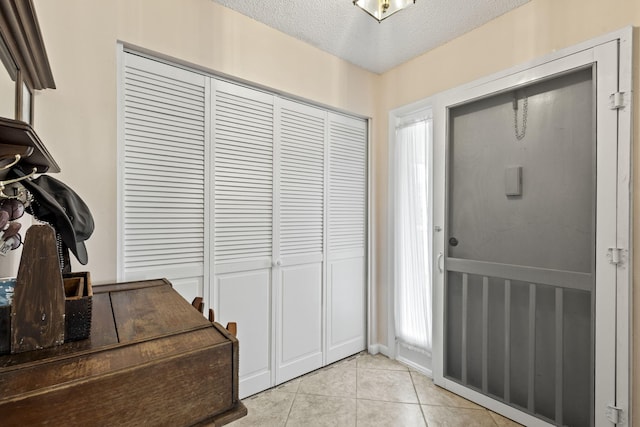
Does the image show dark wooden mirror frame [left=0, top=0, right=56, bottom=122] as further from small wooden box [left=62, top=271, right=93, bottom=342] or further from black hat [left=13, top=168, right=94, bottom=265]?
small wooden box [left=62, top=271, right=93, bottom=342]

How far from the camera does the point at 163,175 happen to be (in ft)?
6.06

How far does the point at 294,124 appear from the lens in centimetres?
244

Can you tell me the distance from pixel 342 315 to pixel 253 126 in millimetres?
1754

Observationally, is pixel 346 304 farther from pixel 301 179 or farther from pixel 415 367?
pixel 301 179

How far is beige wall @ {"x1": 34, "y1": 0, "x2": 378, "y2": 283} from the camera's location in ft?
4.93

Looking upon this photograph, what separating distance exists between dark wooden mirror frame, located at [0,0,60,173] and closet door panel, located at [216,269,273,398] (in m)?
1.32

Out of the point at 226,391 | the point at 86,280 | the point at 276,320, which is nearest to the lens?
the point at 226,391

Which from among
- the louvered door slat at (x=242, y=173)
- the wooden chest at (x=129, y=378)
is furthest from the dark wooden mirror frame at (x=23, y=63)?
the louvered door slat at (x=242, y=173)

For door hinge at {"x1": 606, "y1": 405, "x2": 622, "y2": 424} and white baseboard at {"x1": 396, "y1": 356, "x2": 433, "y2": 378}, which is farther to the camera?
white baseboard at {"x1": 396, "y1": 356, "x2": 433, "y2": 378}

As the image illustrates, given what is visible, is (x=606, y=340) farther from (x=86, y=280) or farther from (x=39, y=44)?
(x=39, y=44)

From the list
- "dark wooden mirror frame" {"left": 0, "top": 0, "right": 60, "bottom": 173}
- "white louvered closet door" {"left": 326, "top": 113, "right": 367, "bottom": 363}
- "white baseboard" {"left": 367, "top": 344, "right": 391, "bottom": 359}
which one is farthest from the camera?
"white baseboard" {"left": 367, "top": 344, "right": 391, "bottom": 359}

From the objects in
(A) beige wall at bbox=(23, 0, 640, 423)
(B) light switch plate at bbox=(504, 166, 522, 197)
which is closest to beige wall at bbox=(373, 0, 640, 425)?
Answer: (A) beige wall at bbox=(23, 0, 640, 423)

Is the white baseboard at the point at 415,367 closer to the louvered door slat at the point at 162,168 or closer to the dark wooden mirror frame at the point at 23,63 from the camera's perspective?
the louvered door slat at the point at 162,168

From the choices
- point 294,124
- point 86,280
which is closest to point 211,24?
point 294,124
